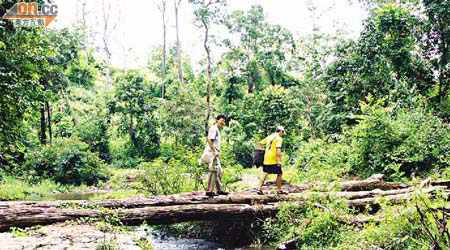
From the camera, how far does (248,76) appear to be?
34.0 m

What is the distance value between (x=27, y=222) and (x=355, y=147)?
34.1 ft

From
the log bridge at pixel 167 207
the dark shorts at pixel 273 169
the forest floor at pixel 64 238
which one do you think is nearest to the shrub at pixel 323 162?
the dark shorts at pixel 273 169

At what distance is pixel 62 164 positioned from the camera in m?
21.4

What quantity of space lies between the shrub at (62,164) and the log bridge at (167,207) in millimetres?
14038

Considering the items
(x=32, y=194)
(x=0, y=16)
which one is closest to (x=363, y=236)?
(x=0, y=16)

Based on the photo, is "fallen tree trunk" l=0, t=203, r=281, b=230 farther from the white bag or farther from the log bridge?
the white bag

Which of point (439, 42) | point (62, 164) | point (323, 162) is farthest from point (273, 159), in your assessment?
point (62, 164)

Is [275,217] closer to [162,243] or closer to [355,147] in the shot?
A: [162,243]

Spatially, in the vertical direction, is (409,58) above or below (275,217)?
above

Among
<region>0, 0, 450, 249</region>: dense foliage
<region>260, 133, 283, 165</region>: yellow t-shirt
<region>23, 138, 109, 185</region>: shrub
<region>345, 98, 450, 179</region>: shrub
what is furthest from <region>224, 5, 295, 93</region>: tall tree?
<region>260, 133, 283, 165</region>: yellow t-shirt

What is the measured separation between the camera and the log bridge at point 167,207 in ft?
22.9

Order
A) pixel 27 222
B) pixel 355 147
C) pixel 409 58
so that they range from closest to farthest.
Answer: pixel 27 222 → pixel 355 147 → pixel 409 58

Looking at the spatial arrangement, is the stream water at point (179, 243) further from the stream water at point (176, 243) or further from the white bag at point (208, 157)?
the white bag at point (208, 157)

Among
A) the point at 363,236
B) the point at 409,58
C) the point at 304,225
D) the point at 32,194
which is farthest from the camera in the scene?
the point at 32,194
